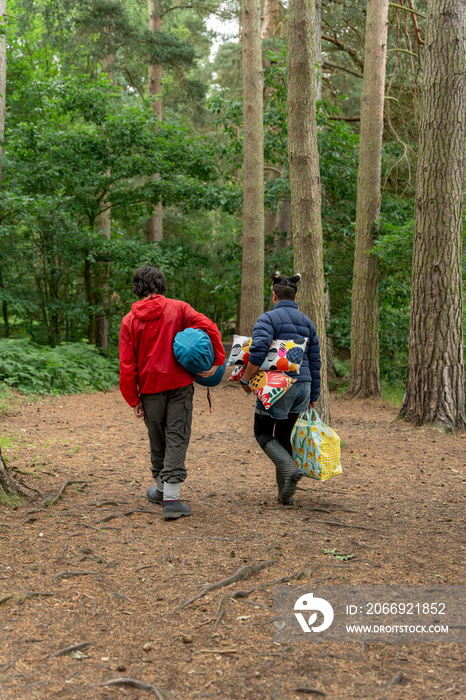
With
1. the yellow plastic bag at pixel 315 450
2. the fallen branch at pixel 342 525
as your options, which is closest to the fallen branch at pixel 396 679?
the fallen branch at pixel 342 525

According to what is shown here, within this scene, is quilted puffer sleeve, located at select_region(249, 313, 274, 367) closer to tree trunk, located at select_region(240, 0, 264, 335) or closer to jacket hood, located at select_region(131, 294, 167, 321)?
jacket hood, located at select_region(131, 294, 167, 321)

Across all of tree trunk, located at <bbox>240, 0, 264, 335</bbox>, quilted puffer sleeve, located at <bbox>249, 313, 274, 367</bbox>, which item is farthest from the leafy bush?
quilted puffer sleeve, located at <bbox>249, 313, 274, 367</bbox>

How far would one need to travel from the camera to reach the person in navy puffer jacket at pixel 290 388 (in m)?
4.66

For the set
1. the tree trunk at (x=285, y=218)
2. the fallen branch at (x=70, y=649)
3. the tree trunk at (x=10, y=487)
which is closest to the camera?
the fallen branch at (x=70, y=649)

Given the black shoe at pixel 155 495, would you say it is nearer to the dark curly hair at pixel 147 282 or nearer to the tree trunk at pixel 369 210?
the dark curly hair at pixel 147 282

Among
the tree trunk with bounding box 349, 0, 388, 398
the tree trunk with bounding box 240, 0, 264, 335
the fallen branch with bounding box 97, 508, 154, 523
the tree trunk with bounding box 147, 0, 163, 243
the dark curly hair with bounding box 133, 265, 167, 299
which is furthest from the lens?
the tree trunk with bounding box 147, 0, 163, 243

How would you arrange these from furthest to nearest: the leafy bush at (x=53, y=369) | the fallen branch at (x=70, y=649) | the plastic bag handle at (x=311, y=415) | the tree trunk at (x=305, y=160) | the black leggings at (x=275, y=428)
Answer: the leafy bush at (x=53, y=369)
the tree trunk at (x=305, y=160)
the plastic bag handle at (x=311, y=415)
the black leggings at (x=275, y=428)
the fallen branch at (x=70, y=649)

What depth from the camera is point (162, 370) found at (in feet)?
14.6

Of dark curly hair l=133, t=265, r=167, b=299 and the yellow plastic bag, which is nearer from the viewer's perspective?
dark curly hair l=133, t=265, r=167, b=299

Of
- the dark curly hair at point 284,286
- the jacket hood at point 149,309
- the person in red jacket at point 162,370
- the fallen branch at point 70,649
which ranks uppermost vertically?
the dark curly hair at point 284,286

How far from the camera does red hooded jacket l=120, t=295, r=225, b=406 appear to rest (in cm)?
448

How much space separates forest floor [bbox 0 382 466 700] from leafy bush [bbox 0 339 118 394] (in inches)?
159

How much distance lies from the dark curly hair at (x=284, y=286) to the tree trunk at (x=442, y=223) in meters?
4.00

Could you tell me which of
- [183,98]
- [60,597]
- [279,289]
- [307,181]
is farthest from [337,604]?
[183,98]
